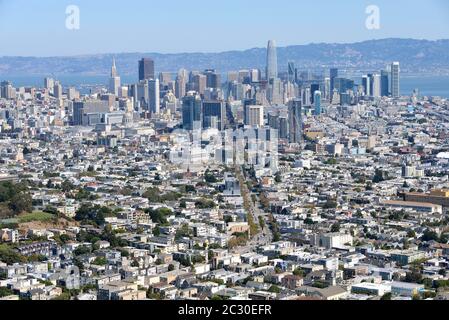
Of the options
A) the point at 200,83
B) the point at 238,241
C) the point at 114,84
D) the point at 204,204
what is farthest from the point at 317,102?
the point at 238,241

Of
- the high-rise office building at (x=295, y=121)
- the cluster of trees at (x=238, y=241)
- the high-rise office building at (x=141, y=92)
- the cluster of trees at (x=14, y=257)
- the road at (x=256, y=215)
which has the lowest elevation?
the road at (x=256, y=215)

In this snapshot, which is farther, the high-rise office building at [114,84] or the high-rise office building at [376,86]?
the high-rise office building at [376,86]

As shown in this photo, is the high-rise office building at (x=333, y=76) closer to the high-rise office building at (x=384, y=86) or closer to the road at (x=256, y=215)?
the high-rise office building at (x=384, y=86)

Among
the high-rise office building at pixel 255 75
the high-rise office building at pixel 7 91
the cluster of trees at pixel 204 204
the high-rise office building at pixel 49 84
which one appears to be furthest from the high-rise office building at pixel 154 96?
the cluster of trees at pixel 204 204

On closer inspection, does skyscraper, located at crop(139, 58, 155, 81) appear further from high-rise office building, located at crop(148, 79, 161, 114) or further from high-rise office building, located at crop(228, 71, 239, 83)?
high-rise office building, located at crop(228, 71, 239, 83)

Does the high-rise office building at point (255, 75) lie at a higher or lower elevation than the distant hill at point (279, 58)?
lower

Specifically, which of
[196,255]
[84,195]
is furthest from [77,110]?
[196,255]
